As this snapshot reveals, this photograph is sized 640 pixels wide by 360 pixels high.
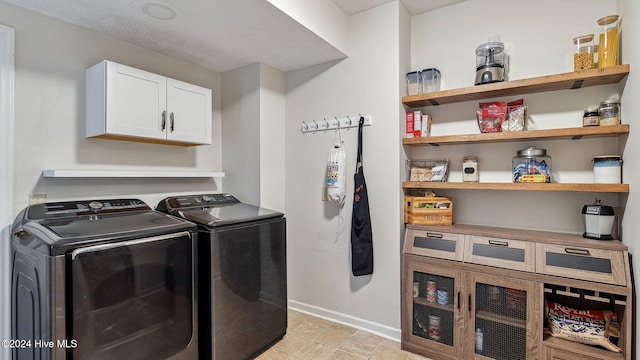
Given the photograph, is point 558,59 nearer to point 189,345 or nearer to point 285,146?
point 285,146

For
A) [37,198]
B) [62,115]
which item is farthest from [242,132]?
[37,198]

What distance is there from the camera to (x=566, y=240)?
1.92 metres

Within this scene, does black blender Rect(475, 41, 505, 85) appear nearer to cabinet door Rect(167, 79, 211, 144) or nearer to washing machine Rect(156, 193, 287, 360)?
washing machine Rect(156, 193, 287, 360)

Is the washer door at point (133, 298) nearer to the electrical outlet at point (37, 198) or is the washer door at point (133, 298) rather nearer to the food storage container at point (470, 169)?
the electrical outlet at point (37, 198)

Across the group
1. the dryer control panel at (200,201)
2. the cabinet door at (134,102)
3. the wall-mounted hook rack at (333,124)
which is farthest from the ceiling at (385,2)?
the dryer control panel at (200,201)

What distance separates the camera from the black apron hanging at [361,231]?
2.59 metres

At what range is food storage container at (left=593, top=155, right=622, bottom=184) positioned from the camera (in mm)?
1896

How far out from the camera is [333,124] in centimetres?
284

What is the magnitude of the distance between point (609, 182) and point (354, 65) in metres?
1.95

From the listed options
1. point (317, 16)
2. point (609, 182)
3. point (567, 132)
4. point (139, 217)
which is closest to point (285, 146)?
point (317, 16)

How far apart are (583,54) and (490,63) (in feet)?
1.70

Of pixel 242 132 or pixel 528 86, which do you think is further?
pixel 242 132

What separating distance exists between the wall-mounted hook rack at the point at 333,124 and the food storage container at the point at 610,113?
4.91 ft

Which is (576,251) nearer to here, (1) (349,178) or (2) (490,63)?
(2) (490,63)
